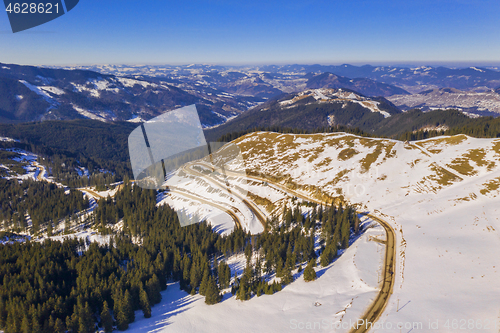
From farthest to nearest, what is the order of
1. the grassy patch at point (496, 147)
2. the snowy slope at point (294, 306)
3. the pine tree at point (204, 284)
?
the grassy patch at point (496, 147)
the pine tree at point (204, 284)
the snowy slope at point (294, 306)

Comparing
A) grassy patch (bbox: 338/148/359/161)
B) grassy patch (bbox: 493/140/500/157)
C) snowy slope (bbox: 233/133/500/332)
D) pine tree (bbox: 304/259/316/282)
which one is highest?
grassy patch (bbox: 493/140/500/157)

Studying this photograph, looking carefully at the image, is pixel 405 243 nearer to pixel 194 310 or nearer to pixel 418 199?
pixel 418 199

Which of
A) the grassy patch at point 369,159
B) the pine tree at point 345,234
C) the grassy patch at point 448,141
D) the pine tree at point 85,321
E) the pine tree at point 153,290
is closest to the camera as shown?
the pine tree at point 85,321

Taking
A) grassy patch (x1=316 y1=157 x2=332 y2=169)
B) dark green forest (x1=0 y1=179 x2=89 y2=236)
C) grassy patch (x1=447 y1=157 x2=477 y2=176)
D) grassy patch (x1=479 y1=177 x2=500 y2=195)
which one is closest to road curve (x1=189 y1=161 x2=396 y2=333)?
grassy patch (x1=479 y1=177 x2=500 y2=195)

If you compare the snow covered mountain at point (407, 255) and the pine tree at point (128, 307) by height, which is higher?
the snow covered mountain at point (407, 255)

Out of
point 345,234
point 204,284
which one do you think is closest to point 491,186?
point 345,234

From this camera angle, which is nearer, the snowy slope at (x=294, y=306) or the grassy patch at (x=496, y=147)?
the snowy slope at (x=294, y=306)

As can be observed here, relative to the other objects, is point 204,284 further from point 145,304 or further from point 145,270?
point 145,270

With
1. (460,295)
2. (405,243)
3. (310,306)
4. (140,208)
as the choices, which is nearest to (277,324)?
(310,306)

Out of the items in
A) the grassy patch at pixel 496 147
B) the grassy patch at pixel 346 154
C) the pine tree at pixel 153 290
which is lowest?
the pine tree at pixel 153 290

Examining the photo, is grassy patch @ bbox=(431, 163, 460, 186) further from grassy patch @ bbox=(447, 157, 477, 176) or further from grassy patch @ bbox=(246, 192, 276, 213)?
grassy patch @ bbox=(246, 192, 276, 213)

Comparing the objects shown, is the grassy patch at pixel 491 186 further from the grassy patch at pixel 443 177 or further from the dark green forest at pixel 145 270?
the dark green forest at pixel 145 270

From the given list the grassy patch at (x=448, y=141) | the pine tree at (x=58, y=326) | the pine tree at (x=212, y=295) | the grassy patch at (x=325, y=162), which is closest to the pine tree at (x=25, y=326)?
the pine tree at (x=58, y=326)

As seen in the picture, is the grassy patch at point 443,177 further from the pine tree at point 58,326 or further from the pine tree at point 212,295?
the pine tree at point 58,326
